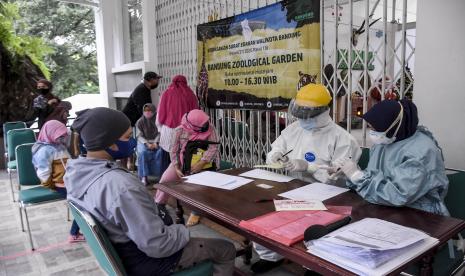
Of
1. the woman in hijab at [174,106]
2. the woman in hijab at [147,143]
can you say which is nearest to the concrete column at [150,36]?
the woman in hijab at [147,143]

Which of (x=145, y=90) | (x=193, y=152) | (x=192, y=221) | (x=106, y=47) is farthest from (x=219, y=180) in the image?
(x=106, y=47)

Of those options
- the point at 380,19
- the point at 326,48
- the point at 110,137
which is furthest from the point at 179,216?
the point at 380,19

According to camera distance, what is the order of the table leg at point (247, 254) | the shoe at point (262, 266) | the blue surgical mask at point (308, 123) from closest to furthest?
the blue surgical mask at point (308, 123) → the shoe at point (262, 266) → the table leg at point (247, 254)

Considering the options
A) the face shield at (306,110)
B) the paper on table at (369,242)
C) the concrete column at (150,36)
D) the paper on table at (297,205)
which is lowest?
the paper on table at (297,205)

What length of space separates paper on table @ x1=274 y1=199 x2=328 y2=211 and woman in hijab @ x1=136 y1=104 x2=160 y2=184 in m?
3.12

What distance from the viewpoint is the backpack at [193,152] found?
9.82 feet

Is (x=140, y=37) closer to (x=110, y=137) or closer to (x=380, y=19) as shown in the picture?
(x=380, y=19)

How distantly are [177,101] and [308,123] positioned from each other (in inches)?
86.0

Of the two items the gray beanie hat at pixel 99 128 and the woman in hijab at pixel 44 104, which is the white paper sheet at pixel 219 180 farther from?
the woman in hijab at pixel 44 104

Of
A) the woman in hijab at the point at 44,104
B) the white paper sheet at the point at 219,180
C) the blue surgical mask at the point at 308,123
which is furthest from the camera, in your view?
the woman in hijab at the point at 44,104

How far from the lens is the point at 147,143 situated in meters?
4.34

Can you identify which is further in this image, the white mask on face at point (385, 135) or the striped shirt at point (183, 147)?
the striped shirt at point (183, 147)

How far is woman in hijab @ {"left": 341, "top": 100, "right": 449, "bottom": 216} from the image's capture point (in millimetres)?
1359

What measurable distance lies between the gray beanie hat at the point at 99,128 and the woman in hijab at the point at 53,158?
5.23ft
